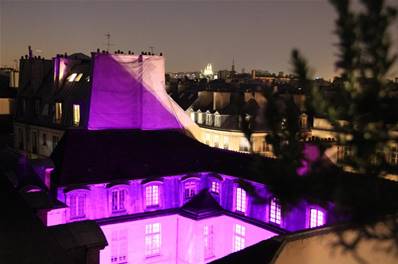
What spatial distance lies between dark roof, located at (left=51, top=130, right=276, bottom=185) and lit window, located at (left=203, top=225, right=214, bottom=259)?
329 centimetres

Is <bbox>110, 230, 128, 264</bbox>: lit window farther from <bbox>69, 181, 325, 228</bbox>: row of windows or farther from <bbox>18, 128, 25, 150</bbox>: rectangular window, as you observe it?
<bbox>18, 128, 25, 150</bbox>: rectangular window

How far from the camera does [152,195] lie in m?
26.3

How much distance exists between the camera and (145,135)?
29.6m

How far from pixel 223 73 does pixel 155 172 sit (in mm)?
108583

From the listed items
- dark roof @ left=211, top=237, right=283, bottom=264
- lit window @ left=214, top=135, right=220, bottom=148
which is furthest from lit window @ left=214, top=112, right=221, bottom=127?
dark roof @ left=211, top=237, right=283, bottom=264

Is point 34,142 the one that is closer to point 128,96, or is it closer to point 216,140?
point 128,96

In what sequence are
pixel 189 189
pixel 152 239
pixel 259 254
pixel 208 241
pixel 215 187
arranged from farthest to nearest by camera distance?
pixel 215 187 < pixel 189 189 < pixel 208 241 < pixel 152 239 < pixel 259 254

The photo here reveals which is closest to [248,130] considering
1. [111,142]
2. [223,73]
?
[111,142]

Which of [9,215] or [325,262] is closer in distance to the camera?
[325,262]

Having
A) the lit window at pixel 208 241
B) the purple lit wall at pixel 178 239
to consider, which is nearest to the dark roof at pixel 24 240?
the purple lit wall at pixel 178 239

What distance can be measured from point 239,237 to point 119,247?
6383 millimetres

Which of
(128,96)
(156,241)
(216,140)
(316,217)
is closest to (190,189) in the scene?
(156,241)

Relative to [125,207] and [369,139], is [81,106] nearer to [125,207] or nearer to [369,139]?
[125,207]

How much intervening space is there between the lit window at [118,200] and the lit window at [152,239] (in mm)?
1800
